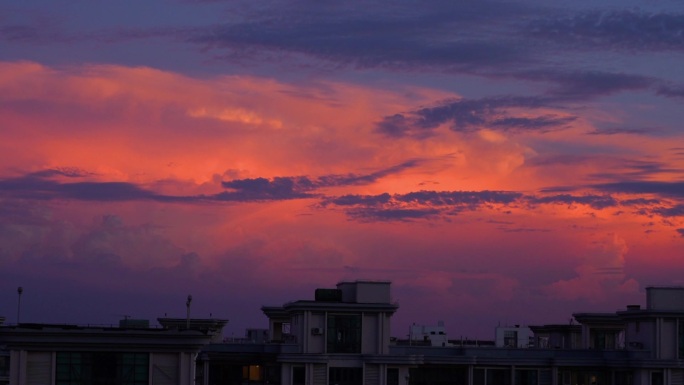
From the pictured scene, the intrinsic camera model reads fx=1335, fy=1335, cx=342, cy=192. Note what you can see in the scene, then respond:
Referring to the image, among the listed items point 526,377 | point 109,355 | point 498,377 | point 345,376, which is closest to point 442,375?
point 498,377

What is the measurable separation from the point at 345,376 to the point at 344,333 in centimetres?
389

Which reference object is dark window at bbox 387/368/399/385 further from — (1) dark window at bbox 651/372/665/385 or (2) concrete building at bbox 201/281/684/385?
(1) dark window at bbox 651/372/665/385

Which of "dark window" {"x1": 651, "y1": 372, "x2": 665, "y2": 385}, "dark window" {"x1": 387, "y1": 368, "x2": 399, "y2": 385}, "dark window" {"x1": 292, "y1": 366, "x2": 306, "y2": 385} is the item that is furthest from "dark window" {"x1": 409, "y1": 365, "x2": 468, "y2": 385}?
"dark window" {"x1": 651, "y1": 372, "x2": 665, "y2": 385}

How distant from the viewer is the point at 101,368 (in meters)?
97.4

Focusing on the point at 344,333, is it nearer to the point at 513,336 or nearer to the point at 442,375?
the point at 442,375

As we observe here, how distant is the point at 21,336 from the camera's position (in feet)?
313

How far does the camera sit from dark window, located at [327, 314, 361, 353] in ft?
398

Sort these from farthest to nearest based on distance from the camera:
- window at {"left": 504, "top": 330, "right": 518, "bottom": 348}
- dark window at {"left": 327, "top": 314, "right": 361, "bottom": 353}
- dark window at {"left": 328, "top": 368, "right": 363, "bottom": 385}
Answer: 1. window at {"left": 504, "top": 330, "right": 518, "bottom": 348}
2. dark window at {"left": 327, "top": 314, "right": 361, "bottom": 353}
3. dark window at {"left": 328, "top": 368, "right": 363, "bottom": 385}

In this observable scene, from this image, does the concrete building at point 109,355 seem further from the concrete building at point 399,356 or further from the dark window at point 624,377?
the dark window at point 624,377

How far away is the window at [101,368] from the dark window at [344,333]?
27.1 meters

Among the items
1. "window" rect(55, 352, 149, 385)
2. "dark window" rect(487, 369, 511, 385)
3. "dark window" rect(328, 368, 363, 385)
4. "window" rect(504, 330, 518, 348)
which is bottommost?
"window" rect(55, 352, 149, 385)

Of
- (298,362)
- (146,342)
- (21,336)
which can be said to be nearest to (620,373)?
(298,362)

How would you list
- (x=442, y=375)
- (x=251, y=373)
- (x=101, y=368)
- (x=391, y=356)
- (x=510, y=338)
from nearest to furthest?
(x=101, y=368)
(x=391, y=356)
(x=442, y=375)
(x=251, y=373)
(x=510, y=338)

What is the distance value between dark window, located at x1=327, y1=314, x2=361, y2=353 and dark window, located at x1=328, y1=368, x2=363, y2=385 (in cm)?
172
